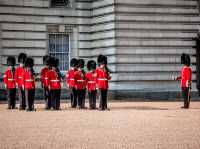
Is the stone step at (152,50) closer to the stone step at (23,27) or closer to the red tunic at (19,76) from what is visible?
the stone step at (23,27)

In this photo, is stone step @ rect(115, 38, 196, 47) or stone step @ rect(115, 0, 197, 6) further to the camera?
stone step @ rect(115, 0, 197, 6)

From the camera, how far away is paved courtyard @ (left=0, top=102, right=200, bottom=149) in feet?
35.5

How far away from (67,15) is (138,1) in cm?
320

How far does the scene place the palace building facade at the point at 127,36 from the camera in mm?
26438

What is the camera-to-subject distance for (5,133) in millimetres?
12445

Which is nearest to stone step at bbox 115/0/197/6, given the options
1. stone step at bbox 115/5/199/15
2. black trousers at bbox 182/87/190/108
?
stone step at bbox 115/5/199/15

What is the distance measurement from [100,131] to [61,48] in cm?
1575

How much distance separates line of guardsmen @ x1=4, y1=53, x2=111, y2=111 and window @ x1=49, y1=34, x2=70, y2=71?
22.1 ft

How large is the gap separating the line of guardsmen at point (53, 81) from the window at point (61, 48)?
6.75 metres

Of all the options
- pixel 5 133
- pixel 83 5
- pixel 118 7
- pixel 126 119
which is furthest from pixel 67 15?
pixel 5 133

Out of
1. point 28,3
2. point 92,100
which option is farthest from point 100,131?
point 28,3

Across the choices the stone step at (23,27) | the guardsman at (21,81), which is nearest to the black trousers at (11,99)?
the guardsman at (21,81)

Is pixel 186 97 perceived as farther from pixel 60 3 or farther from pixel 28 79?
pixel 60 3

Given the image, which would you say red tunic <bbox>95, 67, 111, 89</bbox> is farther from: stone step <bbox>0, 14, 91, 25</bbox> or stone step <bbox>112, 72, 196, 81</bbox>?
stone step <bbox>0, 14, 91, 25</bbox>
